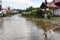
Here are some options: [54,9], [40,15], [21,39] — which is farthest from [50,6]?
[21,39]

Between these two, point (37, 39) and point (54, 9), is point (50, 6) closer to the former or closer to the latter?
point (54, 9)

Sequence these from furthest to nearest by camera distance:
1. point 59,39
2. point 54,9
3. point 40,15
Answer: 1. point 54,9
2. point 40,15
3. point 59,39

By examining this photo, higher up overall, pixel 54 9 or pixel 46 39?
pixel 46 39

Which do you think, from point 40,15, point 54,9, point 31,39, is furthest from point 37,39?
point 54,9

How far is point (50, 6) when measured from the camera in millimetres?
50000

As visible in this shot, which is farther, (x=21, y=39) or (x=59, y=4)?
(x=59, y=4)

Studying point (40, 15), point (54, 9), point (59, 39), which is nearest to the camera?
point (59, 39)

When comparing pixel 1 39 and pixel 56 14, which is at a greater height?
pixel 1 39

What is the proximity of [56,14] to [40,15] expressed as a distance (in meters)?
4.20

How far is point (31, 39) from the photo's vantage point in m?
11.9

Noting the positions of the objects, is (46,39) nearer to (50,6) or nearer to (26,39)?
A: (26,39)

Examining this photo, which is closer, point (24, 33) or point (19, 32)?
point (24, 33)

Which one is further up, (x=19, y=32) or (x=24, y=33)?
(x=24, y=33)

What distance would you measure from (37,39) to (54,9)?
38136 millimetres
